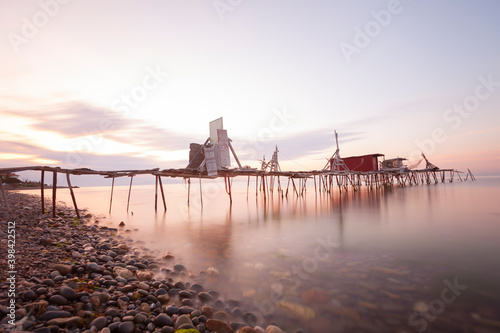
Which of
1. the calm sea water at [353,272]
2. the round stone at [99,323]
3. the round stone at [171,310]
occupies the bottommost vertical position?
the calm sea water at [353,272]

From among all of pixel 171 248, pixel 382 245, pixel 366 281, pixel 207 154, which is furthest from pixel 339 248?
pixel 207 154

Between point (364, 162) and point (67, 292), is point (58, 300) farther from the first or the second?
point (364, 162)

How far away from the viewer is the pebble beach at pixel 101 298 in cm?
316

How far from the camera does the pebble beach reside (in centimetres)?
316

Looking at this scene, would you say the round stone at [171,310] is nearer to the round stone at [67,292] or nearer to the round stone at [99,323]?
the round stone at [99,323]

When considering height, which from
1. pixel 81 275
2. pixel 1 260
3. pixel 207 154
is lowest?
pixel 81 275

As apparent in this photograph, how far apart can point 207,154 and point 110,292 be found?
1623 centimetres

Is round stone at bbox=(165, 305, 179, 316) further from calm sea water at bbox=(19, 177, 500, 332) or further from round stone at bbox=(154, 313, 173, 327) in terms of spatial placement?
calm sea water at bbox=(19, 177, 500, 332)

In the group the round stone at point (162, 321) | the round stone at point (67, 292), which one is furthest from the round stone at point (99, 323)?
the round stone at point (67, 292)

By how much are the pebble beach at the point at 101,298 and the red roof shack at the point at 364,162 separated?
156ft

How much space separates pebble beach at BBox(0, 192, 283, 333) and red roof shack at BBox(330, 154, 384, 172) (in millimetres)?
47669

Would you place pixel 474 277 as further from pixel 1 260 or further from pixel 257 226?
pixel 1 260

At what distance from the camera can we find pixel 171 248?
29.3 feet

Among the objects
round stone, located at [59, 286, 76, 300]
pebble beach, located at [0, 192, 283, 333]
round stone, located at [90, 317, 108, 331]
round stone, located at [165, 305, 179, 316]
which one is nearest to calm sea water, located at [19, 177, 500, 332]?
pebble beach, located at [0, 192, 283, 333]
